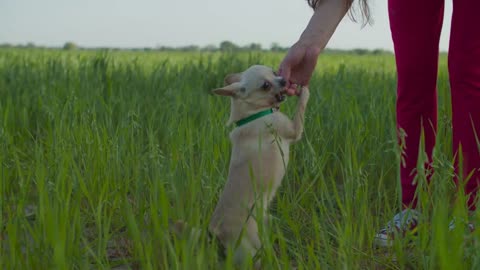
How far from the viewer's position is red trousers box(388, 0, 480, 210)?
249cm

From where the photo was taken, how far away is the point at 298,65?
8.31 ft

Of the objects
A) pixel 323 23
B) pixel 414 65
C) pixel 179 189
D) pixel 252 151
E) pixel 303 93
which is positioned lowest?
pixel 179 189

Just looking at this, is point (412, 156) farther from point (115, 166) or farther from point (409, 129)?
point (115, 166)

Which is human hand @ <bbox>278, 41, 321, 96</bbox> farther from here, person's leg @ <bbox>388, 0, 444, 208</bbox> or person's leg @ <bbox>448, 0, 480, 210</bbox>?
person's leg @ <bbox>448, 0, 480, 210</bbox>

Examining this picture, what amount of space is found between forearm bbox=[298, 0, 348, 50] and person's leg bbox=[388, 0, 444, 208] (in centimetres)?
24

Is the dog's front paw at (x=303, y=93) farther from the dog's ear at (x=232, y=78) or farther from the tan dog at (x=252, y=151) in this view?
the dog's ear at (x=232, y=78)

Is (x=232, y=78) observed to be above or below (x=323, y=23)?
below

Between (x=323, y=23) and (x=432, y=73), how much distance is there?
1.69 ft

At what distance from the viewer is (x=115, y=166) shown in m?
2.64

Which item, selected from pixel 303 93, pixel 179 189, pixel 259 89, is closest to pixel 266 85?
pixel 259 89

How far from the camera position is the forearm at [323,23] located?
2.52 meters

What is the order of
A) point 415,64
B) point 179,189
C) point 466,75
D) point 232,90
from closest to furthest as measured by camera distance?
point 179,189 < point 232,90 < point 466,75 < point 415,64

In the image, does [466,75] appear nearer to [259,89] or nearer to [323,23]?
[323,23]

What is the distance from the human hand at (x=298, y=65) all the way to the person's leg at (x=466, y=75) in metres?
0.52
